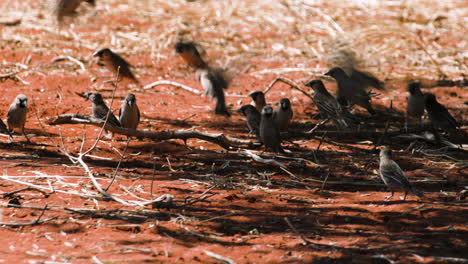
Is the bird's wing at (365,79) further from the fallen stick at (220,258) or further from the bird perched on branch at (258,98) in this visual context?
the fallen stick at (220,258)

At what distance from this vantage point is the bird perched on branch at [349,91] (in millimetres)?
10883

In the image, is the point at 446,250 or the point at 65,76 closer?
the point at 446,250

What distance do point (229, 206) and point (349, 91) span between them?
5.51 meters

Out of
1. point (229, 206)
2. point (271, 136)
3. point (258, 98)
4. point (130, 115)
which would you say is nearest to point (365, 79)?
point (258, 98)

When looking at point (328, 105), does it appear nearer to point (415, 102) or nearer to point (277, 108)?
point (277, 108)

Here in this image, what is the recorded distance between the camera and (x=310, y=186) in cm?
718

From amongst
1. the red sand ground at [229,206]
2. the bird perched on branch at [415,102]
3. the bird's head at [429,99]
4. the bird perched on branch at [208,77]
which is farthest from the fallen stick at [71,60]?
the bird's head at [429,99]

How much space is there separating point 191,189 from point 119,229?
4.36ft

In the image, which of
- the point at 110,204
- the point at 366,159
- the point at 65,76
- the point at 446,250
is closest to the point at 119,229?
the point at 110,204

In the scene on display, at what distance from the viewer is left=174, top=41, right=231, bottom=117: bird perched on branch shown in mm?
11062

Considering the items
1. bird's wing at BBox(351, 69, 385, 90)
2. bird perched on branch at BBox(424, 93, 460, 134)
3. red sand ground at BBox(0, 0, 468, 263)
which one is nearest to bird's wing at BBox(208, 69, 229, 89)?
red sand ground at BBox(0, 0, 468, 263)

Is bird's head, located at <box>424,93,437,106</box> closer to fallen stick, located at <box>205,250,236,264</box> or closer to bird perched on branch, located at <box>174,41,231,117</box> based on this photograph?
bird perched on branch, located at <box>174,41,231,117</box>

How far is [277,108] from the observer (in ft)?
33.3

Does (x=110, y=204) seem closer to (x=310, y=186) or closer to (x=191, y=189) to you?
(x=191, y=189)
